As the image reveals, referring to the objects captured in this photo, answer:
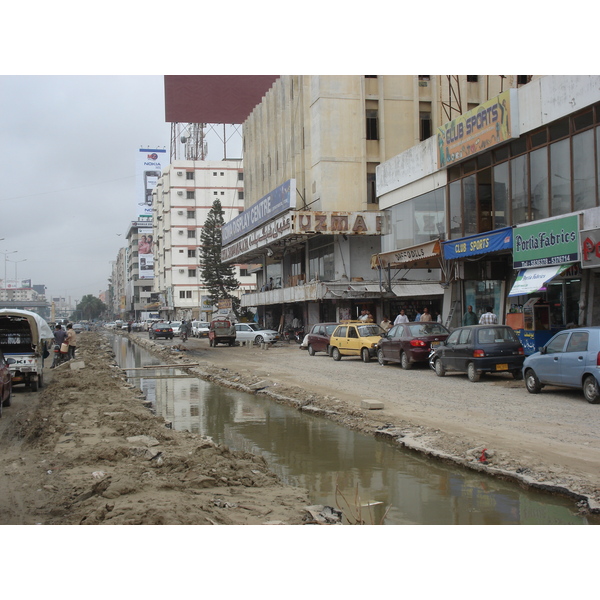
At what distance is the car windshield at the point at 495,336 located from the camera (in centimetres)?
1734

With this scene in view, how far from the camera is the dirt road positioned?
826 cm

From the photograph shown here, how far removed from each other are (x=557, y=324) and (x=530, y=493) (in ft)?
43.7

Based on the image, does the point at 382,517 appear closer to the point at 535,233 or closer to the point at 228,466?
the point at 228,466

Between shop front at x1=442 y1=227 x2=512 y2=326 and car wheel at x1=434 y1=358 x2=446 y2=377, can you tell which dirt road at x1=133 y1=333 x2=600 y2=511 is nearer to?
car wheel at x1=434 y1=358 x2=446 y2=377

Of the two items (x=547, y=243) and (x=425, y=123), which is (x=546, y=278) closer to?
(x=547, y=243)

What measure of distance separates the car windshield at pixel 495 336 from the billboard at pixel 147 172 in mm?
129137

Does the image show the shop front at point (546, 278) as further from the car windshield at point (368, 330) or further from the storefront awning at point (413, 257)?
the car windshield at point (368, 330)

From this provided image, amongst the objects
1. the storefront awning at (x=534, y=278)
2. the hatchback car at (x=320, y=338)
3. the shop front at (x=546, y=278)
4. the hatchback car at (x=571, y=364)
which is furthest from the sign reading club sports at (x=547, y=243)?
the hatchback car at (x=320, y=338)

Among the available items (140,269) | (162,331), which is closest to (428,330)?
(162,331)

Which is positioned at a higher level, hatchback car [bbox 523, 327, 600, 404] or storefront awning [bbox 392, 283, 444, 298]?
storefront awning [bbox 392, 283, 444, 298]

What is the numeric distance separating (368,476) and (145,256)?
132m

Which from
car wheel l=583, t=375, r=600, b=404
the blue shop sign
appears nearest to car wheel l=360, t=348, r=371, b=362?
the blue shop sign

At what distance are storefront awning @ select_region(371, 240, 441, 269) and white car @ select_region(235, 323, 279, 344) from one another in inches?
534

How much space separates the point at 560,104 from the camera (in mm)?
19141
